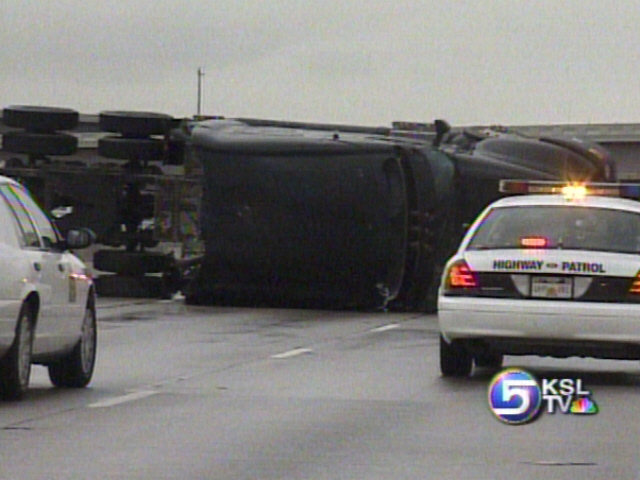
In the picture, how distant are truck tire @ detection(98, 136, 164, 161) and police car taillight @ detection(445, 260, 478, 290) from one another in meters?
16.1

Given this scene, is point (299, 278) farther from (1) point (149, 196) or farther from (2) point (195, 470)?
(2) point (195, 470)

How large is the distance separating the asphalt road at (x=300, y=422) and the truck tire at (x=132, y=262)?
10.7 metres

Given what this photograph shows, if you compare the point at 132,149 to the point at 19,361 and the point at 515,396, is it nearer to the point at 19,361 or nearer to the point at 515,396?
the point at 515,396

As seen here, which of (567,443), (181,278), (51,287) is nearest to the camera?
(567,443)

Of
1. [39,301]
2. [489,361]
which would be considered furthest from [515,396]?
[39,301]

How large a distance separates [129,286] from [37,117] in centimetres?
328

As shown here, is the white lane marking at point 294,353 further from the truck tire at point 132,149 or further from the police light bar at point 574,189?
the truck tire at point 132,149

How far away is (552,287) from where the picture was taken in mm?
13914

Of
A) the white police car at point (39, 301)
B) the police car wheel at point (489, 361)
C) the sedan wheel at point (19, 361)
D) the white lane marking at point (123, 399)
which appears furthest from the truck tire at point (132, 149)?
the sedan wheel at point (19, 361)

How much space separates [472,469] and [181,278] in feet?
66.0

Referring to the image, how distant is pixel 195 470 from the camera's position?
888 centimetres

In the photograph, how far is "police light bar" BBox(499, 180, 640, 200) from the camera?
15.4 m

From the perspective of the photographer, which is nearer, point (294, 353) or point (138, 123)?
point (294, 353)

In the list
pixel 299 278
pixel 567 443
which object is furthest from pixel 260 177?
pixel 567 443
